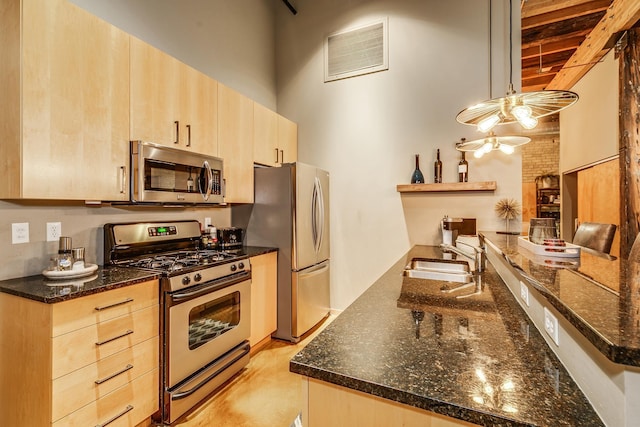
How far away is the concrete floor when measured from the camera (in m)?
1.93

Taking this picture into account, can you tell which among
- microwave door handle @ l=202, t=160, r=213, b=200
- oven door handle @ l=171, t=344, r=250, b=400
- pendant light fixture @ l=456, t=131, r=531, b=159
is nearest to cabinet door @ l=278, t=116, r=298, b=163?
microwave door handle @ l=202, t=160, r=213, b=200

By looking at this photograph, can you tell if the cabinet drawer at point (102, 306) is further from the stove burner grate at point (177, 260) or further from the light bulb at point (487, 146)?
the light bulb at point (487, 146)

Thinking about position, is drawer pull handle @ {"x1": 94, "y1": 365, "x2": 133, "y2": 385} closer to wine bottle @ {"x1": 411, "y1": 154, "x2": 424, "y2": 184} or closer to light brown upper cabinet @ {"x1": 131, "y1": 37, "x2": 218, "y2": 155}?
light brown upper cabinet @ {"x1": 131, "y1": 37, "x2": 218, "y2": 155}

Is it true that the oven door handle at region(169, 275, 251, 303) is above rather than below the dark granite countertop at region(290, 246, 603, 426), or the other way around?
below

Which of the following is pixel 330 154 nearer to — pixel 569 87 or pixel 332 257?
pixel 332 257

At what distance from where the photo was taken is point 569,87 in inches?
195

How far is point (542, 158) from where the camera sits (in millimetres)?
7527

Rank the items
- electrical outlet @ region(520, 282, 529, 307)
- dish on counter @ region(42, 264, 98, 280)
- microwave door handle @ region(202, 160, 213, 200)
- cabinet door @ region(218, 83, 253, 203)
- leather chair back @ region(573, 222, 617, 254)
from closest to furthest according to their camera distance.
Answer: electrical outlet @ region(520, 282, 529, 307) → dish on counter @ region(42, 264, 98, 280) → leather chair back @ region(573, 222, 617, 254) → microwave door handle @ region(202, 160, 213, 200) → cabinet door @ region(218, 83, 253, 203)

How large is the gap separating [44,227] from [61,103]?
0.75 metres

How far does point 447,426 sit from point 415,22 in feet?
12.5

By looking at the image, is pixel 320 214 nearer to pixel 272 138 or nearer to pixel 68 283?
pixel 272 138

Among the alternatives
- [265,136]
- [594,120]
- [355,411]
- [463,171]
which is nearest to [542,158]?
[594,120]

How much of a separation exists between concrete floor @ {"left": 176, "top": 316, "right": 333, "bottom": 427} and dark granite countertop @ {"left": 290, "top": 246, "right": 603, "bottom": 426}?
1220 millimetres

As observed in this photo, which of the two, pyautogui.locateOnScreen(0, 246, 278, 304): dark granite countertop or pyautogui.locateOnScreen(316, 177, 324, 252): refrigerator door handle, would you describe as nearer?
pyautogui.locateOnScreen(0, 246, 278, 304): dark granite countertop
